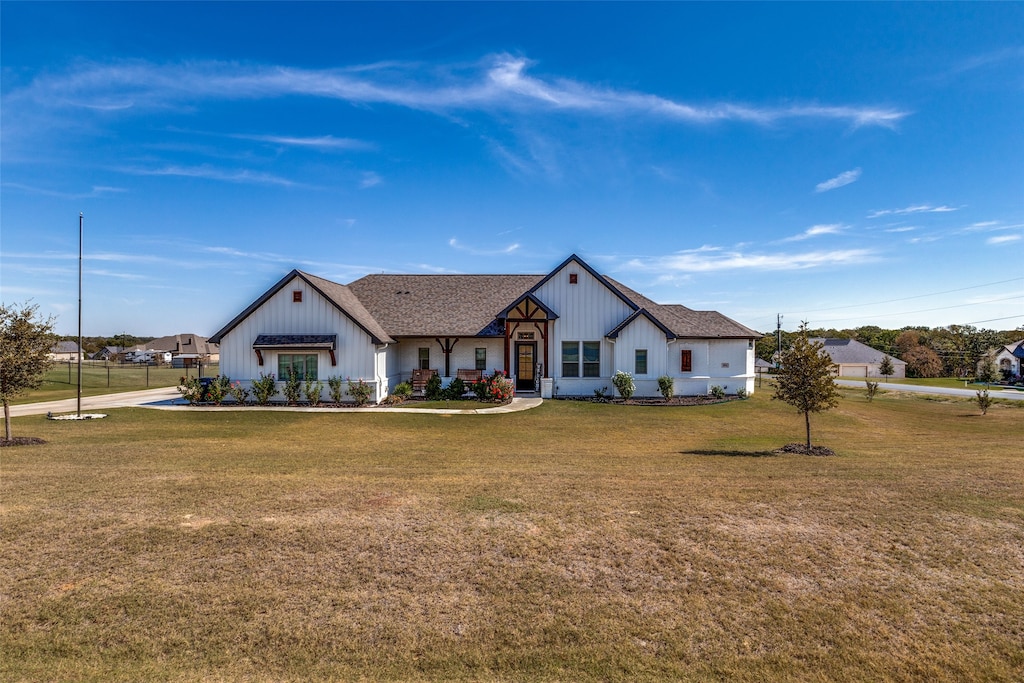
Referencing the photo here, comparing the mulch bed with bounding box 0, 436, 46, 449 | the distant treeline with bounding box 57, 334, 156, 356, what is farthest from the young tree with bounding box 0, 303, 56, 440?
the distant treeline with bounding box 57, 334, 156, 356

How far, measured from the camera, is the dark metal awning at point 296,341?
24859 millimetres

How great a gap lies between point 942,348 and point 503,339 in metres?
86.4

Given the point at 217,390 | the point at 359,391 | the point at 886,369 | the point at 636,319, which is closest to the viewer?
the point at 359,391

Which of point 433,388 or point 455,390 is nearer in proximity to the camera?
point 455,390

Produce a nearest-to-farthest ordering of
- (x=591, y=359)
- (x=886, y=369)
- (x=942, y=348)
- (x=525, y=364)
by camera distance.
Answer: (x=591, y=359), (x=525, y=364), (x=886, y=369), (x=942, y=348)

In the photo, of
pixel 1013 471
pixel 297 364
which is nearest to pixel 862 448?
pixel 1013 471

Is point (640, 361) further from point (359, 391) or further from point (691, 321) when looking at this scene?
point (359, 391)

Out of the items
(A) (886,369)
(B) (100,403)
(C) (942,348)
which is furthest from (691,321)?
(C) (942,348)

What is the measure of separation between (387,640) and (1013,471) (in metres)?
14.2

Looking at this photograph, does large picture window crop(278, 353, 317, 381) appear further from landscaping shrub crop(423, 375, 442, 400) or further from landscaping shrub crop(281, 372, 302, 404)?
landscaping shrub crop(423, 375, 442, 400)

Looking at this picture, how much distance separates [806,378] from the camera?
14891 millimetres

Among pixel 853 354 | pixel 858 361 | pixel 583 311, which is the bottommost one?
pixel 858 361

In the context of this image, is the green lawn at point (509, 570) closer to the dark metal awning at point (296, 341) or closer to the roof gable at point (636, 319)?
the dark metal awning at point (296, 341)

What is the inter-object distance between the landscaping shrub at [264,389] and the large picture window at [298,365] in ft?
2.29
